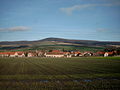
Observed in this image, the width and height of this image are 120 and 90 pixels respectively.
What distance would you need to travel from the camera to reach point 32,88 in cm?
1798

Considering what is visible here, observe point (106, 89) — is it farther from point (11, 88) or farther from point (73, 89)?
point (11, 88)

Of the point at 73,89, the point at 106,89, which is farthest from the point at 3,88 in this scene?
the point at 106,89

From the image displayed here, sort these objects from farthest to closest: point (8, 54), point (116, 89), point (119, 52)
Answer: point (8, 54), point (119, 52), point (116, 89)

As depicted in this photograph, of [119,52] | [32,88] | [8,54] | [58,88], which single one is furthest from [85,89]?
[8,54]

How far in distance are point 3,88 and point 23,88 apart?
6.18 ft

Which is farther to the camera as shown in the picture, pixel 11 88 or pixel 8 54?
pixel 8 54

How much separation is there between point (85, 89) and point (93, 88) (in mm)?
958

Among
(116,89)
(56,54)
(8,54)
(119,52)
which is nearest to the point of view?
(116,89)

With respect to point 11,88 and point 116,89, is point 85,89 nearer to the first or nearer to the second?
point 116,89

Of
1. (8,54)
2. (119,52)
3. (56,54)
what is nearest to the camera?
(119,52)

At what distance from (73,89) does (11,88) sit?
230 inches

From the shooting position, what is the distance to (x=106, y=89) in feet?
56.2

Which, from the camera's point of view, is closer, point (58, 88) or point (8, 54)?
point (58, 88)

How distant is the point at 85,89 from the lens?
17.1m
